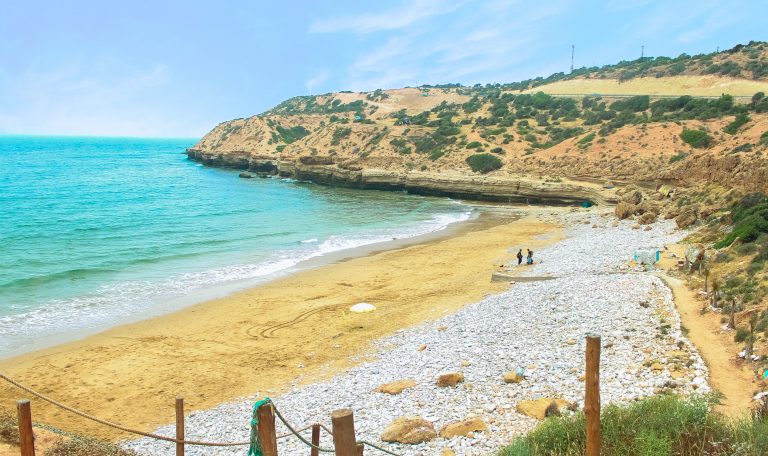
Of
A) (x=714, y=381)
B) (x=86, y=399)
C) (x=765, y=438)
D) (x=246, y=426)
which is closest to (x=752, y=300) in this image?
(x=714, y=381)

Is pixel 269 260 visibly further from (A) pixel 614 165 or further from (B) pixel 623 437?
(A) pixel 614 165

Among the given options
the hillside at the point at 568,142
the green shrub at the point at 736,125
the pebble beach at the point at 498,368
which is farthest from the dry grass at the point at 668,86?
the pebble beach at the point at 498,368

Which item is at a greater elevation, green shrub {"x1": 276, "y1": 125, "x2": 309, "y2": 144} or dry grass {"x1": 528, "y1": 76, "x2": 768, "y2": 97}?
dry grass {"x1": 528, "y1": 76, "x2": 768, "y2": 97}

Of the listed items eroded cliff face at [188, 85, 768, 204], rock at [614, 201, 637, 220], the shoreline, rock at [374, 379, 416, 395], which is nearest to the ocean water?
the shoreline

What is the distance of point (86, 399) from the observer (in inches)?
523

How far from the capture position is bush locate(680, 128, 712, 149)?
A: 4878 cm

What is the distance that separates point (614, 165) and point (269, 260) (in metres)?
36.9

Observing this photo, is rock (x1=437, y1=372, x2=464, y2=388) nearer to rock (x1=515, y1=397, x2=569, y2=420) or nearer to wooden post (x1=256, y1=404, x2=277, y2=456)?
rock (x1=515, y1=397, x2=569, y2=420)

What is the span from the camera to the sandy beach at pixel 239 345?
523 inches

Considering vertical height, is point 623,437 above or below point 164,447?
above

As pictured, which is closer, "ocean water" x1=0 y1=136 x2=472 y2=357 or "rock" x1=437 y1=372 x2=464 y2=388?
"rock" x1=437 y1=372 x2=464 y2=388

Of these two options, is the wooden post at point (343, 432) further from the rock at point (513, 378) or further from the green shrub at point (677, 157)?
the green shrub at point (677, 157)

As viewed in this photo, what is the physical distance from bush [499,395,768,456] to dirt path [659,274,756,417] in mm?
1739

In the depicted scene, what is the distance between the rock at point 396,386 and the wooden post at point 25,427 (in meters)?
6.63
